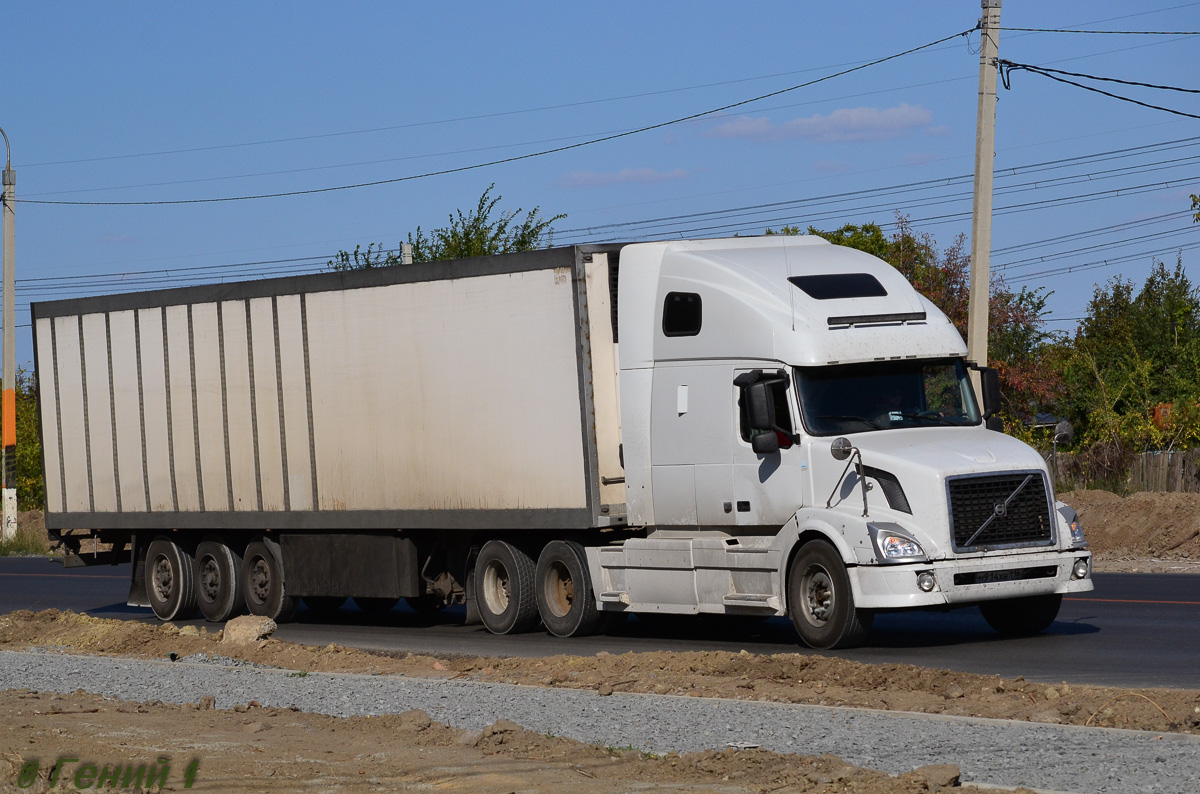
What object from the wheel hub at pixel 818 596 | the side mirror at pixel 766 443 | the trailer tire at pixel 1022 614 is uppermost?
the side mirror at pixel 766 443

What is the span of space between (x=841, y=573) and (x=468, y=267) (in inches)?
216

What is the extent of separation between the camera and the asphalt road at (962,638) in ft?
42.3

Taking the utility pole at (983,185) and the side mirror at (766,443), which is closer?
the side mirror at (766,443)

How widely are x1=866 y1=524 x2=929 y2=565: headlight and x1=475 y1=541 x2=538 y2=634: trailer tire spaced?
177 inches

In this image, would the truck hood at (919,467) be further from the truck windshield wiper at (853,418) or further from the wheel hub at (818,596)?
the wheel hub at (818,596)

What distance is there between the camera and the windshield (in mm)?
14750

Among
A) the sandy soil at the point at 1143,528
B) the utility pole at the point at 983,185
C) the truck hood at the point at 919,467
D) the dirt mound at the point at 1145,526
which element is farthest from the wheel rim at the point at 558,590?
the dirt mound at the point at 1145,526

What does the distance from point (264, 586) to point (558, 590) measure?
5.09m

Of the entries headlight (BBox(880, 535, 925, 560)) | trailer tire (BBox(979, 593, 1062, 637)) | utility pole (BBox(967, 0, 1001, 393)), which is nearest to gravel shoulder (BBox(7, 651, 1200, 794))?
headlight (BBox(880, 535, 925, 560))

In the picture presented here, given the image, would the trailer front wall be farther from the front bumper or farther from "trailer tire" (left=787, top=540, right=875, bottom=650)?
the front bumper

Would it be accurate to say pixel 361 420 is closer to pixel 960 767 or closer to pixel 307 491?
pixel 307 491

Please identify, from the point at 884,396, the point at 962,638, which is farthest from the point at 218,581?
the point at 962,638

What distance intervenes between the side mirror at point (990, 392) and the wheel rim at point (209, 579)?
10123 millimetres

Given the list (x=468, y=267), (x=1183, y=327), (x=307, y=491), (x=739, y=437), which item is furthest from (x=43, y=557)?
(x=1183, y=327)
